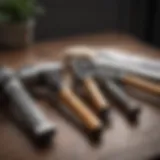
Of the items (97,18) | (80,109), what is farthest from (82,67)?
(97,18)

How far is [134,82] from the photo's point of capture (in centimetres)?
82

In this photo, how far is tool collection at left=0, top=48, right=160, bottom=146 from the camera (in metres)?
0.67

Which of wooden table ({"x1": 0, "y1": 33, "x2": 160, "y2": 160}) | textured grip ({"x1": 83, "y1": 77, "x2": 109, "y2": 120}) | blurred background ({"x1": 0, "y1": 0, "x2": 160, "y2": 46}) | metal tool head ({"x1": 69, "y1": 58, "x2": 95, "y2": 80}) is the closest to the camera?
wooden table ({"x1": 0, "y1": 33, "x2": 160, "y2": 160})

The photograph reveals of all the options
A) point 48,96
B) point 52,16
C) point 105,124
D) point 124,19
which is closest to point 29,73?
point 48,96

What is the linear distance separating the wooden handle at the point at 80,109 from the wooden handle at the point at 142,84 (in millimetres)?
126

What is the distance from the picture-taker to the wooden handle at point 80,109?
0.67 m

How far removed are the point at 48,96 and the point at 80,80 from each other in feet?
0.23

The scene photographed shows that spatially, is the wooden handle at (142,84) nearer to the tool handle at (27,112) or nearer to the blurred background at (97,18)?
the tool handle at (27,112)

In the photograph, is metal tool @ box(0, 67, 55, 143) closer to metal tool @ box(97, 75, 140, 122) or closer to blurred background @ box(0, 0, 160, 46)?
Result: metal tool @ box(97, 75, 140, 122)

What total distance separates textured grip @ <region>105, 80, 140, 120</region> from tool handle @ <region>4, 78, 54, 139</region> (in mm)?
144

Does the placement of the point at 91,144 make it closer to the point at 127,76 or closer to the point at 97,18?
the point at 127,76

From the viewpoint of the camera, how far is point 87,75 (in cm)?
82

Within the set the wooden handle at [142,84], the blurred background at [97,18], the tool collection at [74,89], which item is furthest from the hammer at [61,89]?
the blurred background at [97,18]

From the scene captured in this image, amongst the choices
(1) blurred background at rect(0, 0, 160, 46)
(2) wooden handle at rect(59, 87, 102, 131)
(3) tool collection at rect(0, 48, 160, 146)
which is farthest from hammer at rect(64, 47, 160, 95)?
(1) blurred background at rect(0, 0, 160, 46)
